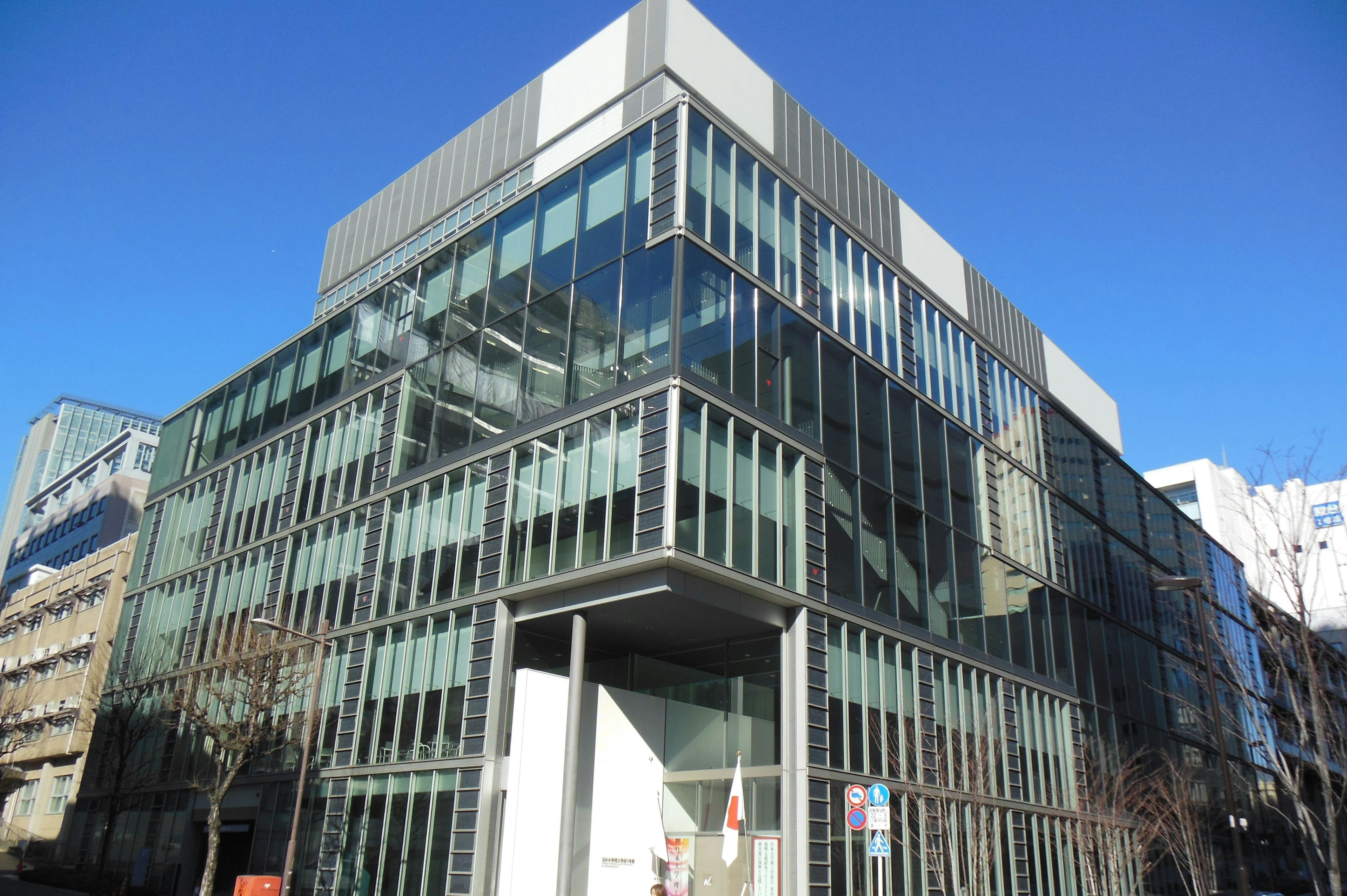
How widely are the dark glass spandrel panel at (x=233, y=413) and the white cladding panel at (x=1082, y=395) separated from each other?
35.5 meters

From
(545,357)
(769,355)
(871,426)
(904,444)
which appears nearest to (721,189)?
(769,355)

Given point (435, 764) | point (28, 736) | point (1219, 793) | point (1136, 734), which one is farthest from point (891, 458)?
point (28, 736)

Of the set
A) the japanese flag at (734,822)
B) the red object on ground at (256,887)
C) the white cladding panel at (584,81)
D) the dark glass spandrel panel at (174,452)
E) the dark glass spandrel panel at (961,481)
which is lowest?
the red object on ground at (256,887)

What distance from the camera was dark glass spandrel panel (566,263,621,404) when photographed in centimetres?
2708

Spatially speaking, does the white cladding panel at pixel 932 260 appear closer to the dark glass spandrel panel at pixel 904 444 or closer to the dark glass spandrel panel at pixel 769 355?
the dark glass spandrel panel at pixel 904 444

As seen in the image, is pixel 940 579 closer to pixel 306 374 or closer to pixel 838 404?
pixel 838 404

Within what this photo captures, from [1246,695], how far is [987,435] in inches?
716

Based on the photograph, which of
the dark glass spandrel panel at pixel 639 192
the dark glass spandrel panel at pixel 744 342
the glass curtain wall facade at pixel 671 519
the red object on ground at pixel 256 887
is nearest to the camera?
the glass curtain wall facade at pixel 671 519

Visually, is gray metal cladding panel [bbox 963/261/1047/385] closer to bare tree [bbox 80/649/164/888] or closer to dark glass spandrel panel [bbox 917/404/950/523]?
dark glass spandrel panel [bbox 917/404/950/523]

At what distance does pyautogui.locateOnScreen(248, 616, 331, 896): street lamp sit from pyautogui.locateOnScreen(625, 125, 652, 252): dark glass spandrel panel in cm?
1416

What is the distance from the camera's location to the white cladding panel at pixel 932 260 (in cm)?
3750

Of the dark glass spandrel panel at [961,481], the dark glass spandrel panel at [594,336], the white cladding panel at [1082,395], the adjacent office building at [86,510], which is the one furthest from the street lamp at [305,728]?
the white cladding panel at [1082,395]

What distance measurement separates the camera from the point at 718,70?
102 feet

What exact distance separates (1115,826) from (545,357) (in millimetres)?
25108
